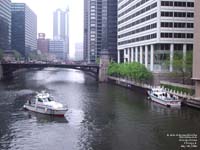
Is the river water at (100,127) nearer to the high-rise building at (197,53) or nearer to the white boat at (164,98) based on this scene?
the white boat at (164,98)

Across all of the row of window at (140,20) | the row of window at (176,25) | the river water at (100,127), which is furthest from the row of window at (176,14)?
the river water at (100,127)

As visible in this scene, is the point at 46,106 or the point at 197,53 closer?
the point at 46,106

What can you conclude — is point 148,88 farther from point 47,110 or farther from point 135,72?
point 47,110

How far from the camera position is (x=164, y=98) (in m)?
83.8

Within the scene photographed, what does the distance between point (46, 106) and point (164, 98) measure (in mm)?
26922

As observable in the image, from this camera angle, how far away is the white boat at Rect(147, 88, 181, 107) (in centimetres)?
7981

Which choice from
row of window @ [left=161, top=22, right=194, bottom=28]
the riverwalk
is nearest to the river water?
the riverwalk

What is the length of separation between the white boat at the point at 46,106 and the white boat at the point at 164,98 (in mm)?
23495

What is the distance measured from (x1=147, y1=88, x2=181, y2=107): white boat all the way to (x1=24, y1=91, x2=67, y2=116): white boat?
23.5 meters

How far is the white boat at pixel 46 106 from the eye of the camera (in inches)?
2712

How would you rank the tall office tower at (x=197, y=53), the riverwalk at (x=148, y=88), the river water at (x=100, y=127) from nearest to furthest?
the river water at (x=100, y=127) → the riverwalk at (x=148, y=88) → the tall office tower at (x=197, y=53)

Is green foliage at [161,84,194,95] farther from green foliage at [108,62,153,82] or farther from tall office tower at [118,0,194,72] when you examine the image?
tall office tower at [118,0,194,72]

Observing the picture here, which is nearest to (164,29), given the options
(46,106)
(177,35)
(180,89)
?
(177,35)

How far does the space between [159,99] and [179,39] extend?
44.7 metres
